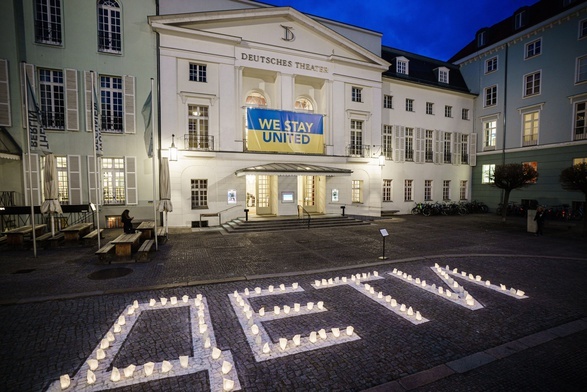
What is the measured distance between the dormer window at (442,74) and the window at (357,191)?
14199 millimetres

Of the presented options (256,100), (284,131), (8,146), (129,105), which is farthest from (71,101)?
(284,131)

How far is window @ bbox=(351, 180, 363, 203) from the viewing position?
22422 mm

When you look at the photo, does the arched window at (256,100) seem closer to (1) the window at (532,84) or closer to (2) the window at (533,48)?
(1) the window at (532,84)

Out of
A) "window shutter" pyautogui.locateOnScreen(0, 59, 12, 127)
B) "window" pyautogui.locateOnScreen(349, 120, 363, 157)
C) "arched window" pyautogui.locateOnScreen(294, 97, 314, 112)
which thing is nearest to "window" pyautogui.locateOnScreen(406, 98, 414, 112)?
"window" pyautogui.locateOnScreen(349, 120, 363, 157)

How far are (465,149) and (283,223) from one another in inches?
845

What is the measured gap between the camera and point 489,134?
88.3 ft

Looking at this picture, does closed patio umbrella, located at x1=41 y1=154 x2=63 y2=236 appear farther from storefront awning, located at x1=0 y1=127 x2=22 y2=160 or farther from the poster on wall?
the poster on wall

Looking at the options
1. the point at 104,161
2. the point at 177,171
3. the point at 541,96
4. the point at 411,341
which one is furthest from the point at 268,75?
the point at 541,96

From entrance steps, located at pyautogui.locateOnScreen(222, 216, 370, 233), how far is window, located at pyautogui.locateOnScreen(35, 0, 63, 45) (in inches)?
539

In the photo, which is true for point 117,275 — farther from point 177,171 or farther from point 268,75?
point 268,75

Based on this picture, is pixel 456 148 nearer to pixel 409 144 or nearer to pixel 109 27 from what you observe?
pixel 409 144

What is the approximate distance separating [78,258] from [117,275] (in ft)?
9.92

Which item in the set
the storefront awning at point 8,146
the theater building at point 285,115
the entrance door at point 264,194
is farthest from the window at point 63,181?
the entrance door at point 264,194

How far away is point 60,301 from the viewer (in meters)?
6.36
